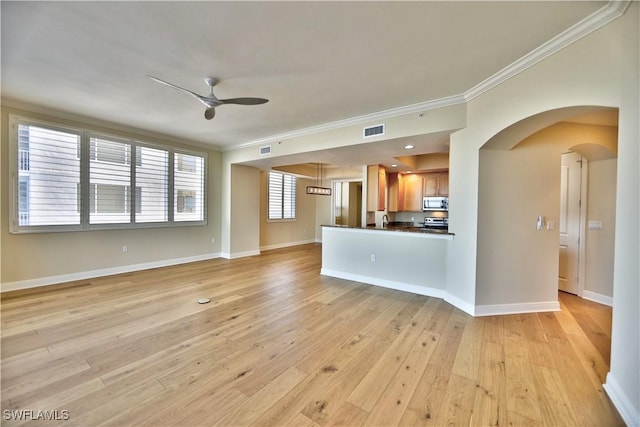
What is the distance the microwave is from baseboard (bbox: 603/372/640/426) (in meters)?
5.17

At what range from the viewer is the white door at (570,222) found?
4020 mm

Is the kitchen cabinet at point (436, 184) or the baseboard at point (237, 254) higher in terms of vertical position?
the kitchen cabinet at point (436, 184)

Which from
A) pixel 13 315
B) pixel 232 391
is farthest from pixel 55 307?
pixel 232 391

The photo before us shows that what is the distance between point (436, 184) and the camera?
276 inches

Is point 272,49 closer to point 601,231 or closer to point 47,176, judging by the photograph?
point 47,176

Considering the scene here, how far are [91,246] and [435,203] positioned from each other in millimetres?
7486

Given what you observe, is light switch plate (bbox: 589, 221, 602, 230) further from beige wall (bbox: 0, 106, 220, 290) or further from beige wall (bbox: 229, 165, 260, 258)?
beige wall (bbox: 0, 106, 220, 290)

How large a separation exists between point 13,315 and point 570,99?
6.14 m

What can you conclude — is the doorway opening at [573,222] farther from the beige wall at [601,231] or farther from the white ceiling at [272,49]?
the white ceiling at [272,49]

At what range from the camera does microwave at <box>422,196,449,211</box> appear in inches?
266

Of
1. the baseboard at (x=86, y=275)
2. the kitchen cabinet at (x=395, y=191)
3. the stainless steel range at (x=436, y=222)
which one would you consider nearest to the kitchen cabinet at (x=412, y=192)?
the kitchen cabinet at (x=395, y=191)

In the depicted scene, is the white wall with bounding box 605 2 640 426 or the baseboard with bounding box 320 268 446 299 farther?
the baseboard with bounding box 320 268 446 299

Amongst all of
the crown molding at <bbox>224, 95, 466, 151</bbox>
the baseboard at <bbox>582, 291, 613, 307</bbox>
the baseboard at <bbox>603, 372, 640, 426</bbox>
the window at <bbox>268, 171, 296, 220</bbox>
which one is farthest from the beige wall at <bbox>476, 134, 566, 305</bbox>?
the window at <bbox>268, 171, 296, 220</bbox>

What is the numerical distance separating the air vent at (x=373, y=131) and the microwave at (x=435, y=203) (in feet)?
11.9
